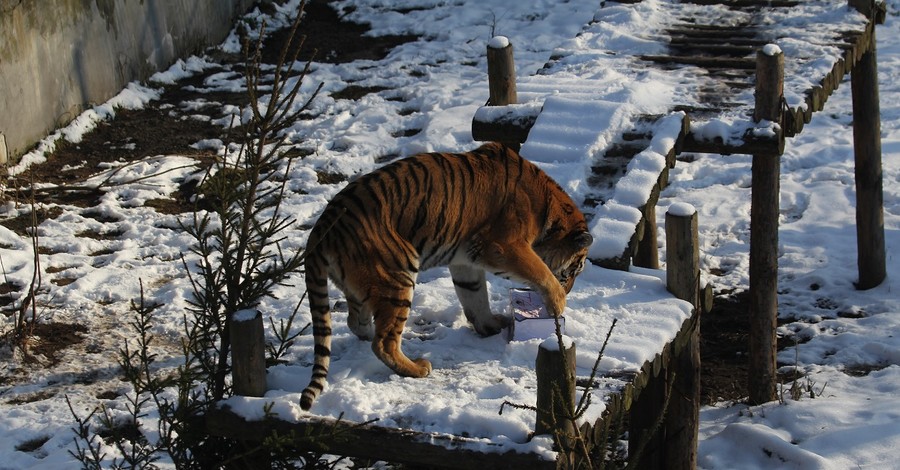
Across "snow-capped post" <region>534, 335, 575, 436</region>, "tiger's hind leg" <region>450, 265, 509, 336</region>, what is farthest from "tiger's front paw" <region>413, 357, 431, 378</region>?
"snow-capped post" <region>534, 335, 575, 436</region>

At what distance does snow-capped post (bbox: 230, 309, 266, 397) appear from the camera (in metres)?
4.13

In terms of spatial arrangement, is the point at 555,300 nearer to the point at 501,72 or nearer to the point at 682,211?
the point at 682,211

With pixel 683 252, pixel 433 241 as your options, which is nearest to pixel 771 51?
pixel 683 252

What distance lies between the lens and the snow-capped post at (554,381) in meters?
3.73

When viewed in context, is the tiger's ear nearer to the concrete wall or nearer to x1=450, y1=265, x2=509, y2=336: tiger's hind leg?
x1=450, y1=265, x2=509, y2=336: tiger's hind leg

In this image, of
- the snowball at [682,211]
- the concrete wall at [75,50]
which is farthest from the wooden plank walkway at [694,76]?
the concrete wall at [75,50]

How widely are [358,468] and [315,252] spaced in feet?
2.94

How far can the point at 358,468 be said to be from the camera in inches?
183

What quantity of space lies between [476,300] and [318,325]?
942 millimetres

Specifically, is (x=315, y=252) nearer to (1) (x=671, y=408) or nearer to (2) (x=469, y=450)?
(2) (x=469, y=450)

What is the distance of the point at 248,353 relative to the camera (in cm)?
418

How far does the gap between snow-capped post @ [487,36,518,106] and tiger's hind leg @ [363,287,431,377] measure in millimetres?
2534

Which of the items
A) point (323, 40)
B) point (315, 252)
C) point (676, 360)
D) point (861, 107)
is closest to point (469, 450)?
point (315, 252)

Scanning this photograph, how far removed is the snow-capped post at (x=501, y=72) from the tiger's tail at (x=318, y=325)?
2640 millimetres
